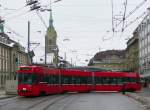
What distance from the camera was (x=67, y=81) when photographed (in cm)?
5506

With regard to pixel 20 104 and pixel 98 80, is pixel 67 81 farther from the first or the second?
pixel 20 104

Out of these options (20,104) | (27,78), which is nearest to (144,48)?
(27,78)

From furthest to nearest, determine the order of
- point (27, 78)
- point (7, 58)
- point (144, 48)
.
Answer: point (144, 48), point (7, 58), point (27, 78)

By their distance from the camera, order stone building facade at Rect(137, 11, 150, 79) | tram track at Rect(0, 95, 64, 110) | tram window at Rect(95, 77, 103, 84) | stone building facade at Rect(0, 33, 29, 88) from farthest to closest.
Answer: stone building facade at Rect(137, 11, 150, 79)
stone building facade at Rect(0, 33, 29, 88)
tram window at Rect(95, 77, 103, 84)
tram track at Rect(0, 95, 64, 110)

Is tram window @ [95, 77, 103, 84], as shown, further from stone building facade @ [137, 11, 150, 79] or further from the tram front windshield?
stone building facade @ [137, 11, 150, 79]

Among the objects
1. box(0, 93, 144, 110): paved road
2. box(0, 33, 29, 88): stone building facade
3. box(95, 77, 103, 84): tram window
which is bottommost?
box(0, 93, 144, 110): paved road

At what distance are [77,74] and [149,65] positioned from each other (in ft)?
162

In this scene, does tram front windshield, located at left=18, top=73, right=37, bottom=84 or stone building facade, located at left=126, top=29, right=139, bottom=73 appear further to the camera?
stone building facade, located at left=126, top=29, right=139, bottom=73

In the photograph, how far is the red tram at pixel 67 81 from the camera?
43.9 meters

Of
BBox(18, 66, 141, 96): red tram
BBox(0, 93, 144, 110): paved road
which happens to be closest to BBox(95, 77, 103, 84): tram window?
BBox(18, 66, 141, 96): red tram

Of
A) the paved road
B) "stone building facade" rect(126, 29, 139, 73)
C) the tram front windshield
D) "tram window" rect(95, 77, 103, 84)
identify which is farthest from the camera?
"stone building facade" rect(126, 29, 139, 73)

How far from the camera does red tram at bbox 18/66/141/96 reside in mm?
43906

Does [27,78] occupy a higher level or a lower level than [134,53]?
lower

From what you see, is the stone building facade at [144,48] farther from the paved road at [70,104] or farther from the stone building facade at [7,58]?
the paved road at [70,104]
